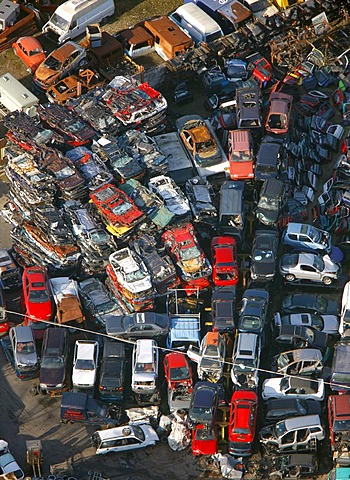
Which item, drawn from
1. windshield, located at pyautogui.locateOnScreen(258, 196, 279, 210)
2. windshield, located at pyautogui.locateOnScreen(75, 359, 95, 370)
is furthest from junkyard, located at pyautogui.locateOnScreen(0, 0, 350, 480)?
windshield, located at pyautogui.locateOnScreen(75, 359, 95, 370)

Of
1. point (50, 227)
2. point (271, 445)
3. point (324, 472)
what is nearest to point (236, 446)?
point (271, 445)

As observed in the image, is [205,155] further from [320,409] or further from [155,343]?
[320,409]

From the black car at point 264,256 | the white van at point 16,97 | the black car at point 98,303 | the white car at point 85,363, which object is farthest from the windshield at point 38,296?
the white van at point 16,97

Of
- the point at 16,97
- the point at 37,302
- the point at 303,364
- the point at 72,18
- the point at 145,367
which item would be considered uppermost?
the point at 72,18

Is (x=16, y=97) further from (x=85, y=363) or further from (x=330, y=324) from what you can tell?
(x=330, y=324)

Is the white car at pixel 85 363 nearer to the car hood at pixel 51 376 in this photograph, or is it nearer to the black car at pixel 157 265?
the car hood at pixel 51 376

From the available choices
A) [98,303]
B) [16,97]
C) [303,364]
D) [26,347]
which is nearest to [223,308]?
[303,364]

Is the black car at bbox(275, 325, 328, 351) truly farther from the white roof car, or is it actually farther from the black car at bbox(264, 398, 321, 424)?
the white roof car

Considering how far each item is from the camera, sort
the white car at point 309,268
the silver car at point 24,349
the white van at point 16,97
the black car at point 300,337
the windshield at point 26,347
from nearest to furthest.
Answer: the silver car at point 24,349 → the windshield at point 26,347 → the black car at point 300,337 → the white car at point 309,268 → the white van at point 16,97
